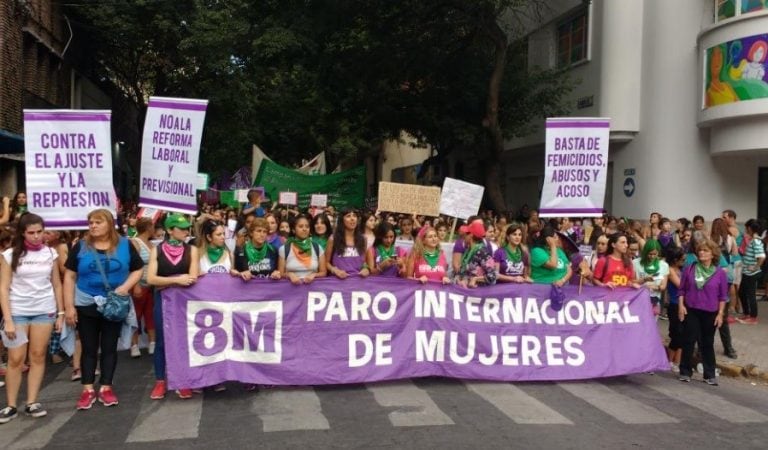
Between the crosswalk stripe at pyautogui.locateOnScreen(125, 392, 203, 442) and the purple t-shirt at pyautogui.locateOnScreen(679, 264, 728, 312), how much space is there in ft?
16.9

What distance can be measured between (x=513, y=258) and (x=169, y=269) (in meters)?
3.64

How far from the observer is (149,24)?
2227 cm

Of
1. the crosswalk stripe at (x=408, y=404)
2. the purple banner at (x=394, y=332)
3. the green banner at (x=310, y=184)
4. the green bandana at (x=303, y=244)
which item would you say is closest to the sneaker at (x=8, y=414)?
the purple banner at (x=394, y=332)

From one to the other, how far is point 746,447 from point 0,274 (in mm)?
5825

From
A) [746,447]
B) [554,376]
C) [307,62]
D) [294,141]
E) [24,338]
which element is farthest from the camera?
[294,141]

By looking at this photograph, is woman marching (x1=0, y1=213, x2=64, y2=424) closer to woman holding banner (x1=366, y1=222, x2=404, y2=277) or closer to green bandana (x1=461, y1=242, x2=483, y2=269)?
woman holding banner (x1=366, y1=222, x2=404, y2=277)

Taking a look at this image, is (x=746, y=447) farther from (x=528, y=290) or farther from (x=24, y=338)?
(x=24, y=338)

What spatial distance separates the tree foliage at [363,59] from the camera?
18375mm

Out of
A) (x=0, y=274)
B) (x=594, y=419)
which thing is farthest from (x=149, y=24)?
(x=594, y=419)

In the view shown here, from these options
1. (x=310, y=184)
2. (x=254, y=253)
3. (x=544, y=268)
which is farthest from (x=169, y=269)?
(x=310, y=184)

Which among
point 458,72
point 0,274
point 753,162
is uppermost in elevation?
point 458,72

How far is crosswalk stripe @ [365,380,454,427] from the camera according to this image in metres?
→ 5.80

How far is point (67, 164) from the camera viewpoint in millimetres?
6941

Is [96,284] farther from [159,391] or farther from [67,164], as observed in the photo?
[67,164]
